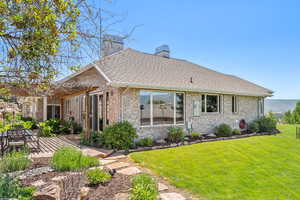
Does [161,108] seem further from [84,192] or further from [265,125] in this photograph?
[265,125]

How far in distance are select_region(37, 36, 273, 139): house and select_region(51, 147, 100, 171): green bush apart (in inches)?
120

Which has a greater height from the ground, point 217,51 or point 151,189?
point 217,51

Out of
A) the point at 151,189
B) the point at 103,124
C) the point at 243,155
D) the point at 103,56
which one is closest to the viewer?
the point at 151,189

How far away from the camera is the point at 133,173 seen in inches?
200

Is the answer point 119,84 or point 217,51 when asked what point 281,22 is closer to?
point 217,51

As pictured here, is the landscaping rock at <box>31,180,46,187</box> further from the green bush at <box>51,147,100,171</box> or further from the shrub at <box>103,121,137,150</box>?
the shrub at <box>103,121,137,150</box>

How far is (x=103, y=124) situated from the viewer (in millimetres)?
9914

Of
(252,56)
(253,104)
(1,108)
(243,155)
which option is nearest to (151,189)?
(1,108)

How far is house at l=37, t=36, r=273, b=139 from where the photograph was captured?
9.02 metres

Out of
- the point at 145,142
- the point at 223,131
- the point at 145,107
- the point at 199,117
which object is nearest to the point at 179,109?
the point at 199,117

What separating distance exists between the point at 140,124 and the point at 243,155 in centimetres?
466

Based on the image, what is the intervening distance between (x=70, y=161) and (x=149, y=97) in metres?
5.39

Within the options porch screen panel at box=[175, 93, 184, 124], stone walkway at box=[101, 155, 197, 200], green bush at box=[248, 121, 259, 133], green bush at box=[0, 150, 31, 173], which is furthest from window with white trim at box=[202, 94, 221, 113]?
green bush at box=[0, 150, 31, 173]

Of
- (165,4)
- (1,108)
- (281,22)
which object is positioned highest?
(281,22)
